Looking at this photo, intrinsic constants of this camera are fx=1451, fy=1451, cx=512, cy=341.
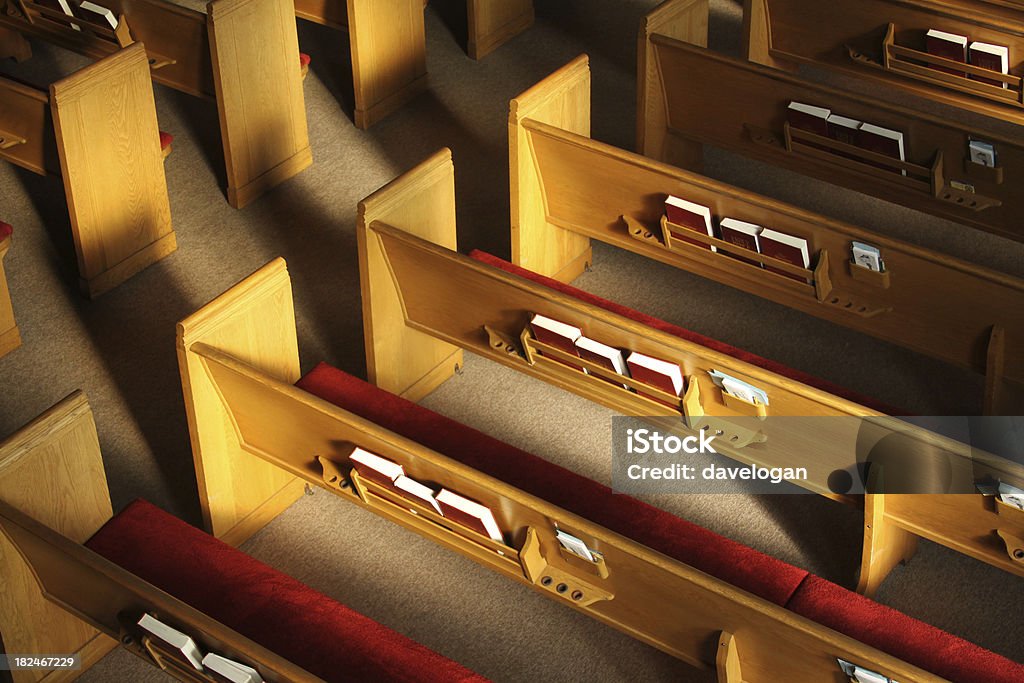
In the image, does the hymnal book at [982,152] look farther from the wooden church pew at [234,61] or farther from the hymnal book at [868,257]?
the wooden church pew at [234,61]

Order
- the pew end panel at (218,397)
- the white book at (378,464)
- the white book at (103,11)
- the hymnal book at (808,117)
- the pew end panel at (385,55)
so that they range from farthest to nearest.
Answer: the pew end panel at (385,55)
the white book at (103,11)
the hymnal book at (808,117)
the pew end panel at (218,397)
the white book at (378,464)

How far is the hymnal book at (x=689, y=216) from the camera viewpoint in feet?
14.5

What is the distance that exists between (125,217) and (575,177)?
1585mm

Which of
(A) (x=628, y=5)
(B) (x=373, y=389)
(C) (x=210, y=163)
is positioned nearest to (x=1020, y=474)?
(B) (x=373, y=389)

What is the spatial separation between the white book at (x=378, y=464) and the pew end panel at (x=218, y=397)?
1.42ft

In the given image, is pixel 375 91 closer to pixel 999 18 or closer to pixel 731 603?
pixel 999 18

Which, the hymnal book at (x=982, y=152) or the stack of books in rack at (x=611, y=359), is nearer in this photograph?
the stack of books in rack at (x=611, y=359)

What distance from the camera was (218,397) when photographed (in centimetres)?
395

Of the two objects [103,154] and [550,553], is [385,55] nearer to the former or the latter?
[103,154]

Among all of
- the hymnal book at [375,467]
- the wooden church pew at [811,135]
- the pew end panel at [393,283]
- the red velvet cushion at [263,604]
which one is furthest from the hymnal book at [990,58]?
the red velvet cushion at [263,604]

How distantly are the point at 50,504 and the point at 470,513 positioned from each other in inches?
40.9

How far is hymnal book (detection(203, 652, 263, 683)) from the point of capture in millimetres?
3197

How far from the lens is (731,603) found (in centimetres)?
315

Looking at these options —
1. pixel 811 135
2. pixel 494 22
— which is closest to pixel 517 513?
pixel 811 135
